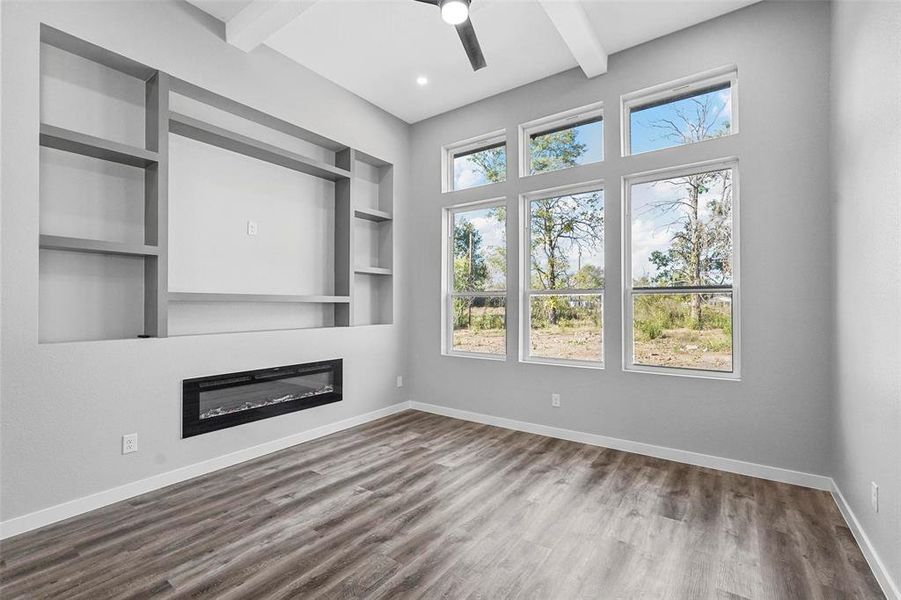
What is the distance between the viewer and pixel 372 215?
184 inches

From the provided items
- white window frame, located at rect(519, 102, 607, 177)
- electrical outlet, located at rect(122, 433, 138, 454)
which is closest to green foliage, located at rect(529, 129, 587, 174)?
white window frame, located at rect(519, 102, 607, 177)

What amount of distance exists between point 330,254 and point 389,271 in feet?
2.30

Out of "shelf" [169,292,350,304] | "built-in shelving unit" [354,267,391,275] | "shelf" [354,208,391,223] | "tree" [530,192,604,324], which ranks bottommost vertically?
"shelf" [169,292,350,304]

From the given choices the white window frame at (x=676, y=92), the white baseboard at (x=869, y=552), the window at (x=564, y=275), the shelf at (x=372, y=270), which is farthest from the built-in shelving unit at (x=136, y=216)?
the white baseboard at (x=869, y=552)

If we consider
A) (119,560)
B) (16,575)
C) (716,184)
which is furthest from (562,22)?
(16,575)

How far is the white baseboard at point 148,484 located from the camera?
2.36 metres

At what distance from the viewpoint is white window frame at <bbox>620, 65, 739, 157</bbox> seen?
3.29 meters

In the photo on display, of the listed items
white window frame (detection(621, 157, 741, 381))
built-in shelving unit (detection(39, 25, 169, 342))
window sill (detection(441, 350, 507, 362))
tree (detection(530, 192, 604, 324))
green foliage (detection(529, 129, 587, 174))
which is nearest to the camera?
built-in shelving unit (detection(39, 25, 169, 342))

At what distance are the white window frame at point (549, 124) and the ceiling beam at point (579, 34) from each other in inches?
11.8

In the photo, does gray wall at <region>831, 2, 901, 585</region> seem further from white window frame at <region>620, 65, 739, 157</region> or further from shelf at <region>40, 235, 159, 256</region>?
shelf at <region>40, 235, 159, 256</region>

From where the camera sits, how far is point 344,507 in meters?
2.64

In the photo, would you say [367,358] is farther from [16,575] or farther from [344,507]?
[16,575]

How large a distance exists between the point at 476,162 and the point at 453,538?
3.77 m

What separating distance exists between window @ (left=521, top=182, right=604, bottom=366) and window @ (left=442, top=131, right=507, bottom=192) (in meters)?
0.57
